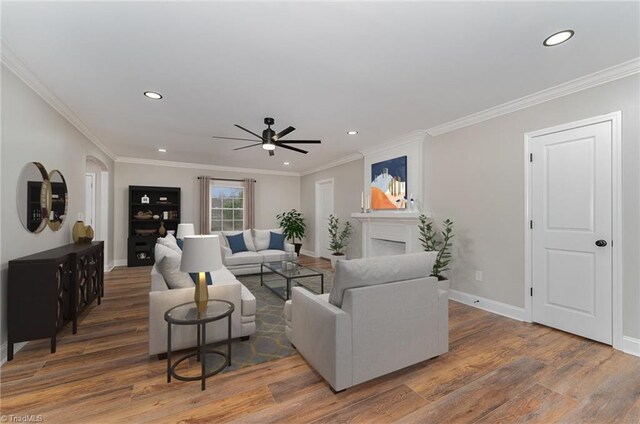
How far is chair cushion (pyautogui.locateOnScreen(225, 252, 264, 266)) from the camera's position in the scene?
5305mm

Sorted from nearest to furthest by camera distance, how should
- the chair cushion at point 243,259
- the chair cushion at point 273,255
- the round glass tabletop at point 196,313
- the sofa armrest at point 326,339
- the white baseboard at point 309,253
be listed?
the sofa armrest at point 326,339 → the round glass tabletop at point 196,313 → the chair cushion at point 243,259 → the chair cushion at point 273,255 → the white baseboard at point 309,253

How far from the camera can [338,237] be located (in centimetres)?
668

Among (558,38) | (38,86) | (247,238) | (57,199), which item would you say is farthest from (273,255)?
(558,38)

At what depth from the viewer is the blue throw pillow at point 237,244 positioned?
575 centimetres

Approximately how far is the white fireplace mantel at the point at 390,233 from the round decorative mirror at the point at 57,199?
439 cm

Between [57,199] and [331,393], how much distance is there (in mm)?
3628

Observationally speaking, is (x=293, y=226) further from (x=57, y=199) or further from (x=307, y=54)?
(x=307, y=54)

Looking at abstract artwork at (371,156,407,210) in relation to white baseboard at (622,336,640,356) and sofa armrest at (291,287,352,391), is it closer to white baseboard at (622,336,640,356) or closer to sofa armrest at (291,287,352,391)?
white baseboard at (622,336,640,356)

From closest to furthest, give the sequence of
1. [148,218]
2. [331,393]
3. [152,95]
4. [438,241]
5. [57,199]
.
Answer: [331,393] → [152,95] → [57,199] → [438,241] → [148,218]

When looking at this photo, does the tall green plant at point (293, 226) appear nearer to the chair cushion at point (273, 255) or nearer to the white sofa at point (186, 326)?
the chair cushion at point (273, 255)

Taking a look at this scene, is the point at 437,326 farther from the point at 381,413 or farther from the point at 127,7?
the point at 127,7

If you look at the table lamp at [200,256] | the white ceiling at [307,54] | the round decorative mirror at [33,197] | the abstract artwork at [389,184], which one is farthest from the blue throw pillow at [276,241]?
the table lamp at [200,256]

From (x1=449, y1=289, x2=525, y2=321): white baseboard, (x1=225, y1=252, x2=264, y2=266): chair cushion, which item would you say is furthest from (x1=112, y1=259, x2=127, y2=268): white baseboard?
(x1=449, y1=289, x2=525, y2=321): white baseboard

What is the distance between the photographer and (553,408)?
5.94ft
